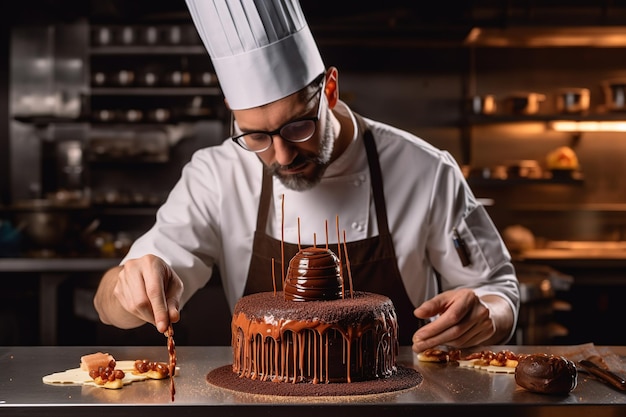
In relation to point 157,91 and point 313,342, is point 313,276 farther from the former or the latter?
point 157,91

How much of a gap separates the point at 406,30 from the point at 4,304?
316cm

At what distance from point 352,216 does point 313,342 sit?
0.75 m

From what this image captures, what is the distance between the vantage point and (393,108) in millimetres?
6059

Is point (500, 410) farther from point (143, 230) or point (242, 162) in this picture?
point (143, 230)

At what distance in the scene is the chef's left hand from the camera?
1804 mm

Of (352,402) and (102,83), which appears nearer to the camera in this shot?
(352,402)

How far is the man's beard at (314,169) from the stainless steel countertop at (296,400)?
608mm

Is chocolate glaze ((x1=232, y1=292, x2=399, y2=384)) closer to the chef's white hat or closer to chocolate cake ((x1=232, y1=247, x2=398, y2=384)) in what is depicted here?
chocolate cake ((x1=232, y1=247, x2=398, y2=384))

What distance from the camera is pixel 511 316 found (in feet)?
7.01

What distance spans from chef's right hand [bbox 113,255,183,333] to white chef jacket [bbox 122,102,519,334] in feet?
1.43

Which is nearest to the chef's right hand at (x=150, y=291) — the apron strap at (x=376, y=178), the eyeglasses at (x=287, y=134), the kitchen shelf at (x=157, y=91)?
the eyeglasses at (x=287, y=134)

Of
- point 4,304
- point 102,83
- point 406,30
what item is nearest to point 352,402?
point 4,304

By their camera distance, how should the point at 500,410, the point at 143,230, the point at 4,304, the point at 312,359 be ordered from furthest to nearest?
the point at 143,230 < the point at 4,304 < the point at 312,359 < the point at 500,410

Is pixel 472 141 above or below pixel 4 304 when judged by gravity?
above
